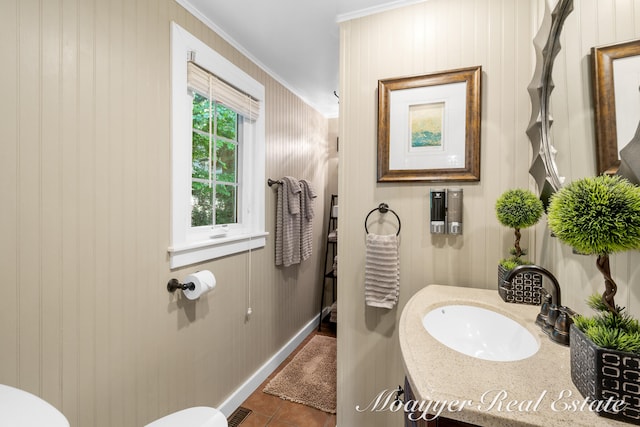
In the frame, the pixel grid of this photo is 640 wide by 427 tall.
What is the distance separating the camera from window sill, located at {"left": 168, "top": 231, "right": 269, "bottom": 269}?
1.48 metres

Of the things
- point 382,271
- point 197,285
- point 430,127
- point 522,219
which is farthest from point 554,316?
point 197,285

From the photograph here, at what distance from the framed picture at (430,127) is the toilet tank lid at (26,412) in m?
1.45

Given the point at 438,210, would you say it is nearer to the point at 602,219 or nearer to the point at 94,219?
the point at 602,219

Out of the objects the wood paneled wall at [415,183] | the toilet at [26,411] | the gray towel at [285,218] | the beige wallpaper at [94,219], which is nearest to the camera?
the toilet at [26,411]

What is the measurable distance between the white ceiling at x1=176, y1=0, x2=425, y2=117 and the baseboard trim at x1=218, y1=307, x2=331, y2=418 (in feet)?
7.80

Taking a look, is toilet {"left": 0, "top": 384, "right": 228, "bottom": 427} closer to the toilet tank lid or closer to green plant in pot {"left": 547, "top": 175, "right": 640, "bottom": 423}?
the toilet tank lid

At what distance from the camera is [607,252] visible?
0.53 m

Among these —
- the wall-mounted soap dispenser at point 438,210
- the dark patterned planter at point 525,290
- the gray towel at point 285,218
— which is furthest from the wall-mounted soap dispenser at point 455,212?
the gray towel at point 285,218

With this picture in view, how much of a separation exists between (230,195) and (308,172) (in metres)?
1.12

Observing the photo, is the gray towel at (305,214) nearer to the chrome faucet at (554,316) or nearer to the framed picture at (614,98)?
the chrome faucet at (554,316)

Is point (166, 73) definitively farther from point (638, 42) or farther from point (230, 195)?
point (638, 42)

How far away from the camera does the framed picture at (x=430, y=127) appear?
1.37 meters

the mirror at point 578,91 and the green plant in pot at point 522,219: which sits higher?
the mirror at point 578,91

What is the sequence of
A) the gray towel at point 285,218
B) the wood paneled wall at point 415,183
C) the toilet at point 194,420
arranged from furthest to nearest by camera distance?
the gray towel at point 285,218
the wood paneled wall at point 415,183
the toilet at point 194,420
